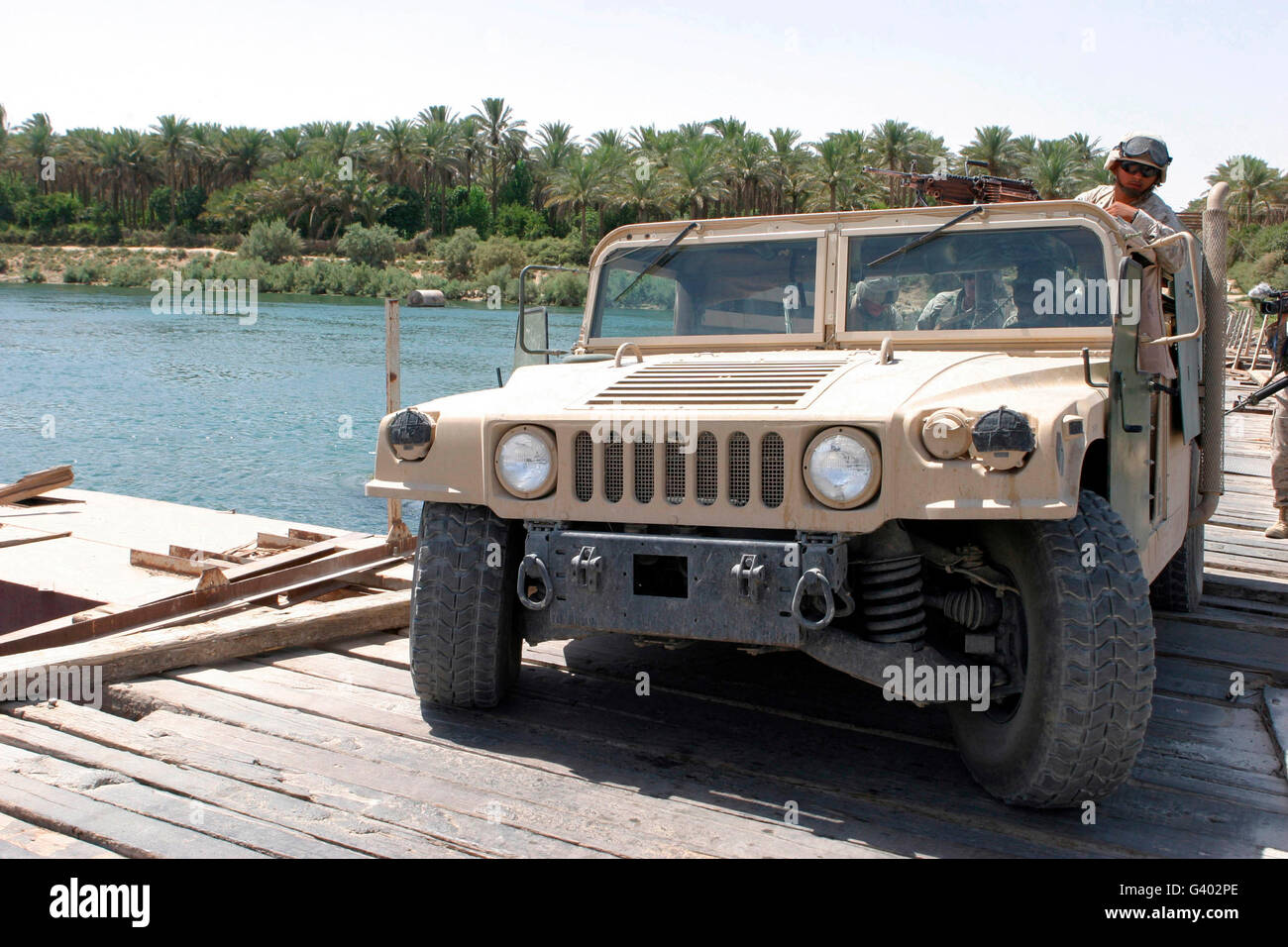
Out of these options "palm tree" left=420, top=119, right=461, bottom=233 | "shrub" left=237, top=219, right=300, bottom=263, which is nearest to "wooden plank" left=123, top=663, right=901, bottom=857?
"shrub" left=237, top=219, right=300, bottom=263

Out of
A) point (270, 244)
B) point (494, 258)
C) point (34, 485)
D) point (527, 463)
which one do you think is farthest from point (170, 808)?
point (270, 244)

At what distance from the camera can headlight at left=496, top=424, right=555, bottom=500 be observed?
3832 mm

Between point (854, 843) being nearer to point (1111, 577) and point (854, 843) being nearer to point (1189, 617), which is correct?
point (1111, 577)

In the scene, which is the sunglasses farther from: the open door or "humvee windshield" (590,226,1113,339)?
the open door

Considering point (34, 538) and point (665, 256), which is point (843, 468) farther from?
point (34, 538)

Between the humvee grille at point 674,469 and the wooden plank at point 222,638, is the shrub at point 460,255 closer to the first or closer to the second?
the wooden plank at point 222,638

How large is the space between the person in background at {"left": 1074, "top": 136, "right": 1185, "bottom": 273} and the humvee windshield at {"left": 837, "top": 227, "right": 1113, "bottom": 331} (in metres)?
0.79

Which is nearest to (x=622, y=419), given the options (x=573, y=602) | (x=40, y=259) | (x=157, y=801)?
(x=573, y=602)

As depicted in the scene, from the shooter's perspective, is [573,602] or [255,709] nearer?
[573,602]

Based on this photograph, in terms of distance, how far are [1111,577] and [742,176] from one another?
51105 millimetres

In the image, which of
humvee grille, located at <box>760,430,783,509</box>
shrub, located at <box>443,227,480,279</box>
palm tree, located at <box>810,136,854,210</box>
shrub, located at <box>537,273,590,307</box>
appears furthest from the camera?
shrub, located at <box>443,227,480,279</box>

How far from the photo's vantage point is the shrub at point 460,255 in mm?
56469
